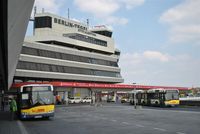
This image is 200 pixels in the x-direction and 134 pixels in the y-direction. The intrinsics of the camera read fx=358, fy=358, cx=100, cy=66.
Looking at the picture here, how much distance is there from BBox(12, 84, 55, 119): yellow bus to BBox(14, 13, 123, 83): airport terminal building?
180 ft

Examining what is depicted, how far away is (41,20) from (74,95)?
24471 millimetres

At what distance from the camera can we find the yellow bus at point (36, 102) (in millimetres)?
27609

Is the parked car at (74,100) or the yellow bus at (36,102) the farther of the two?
the parked car at (74,100)

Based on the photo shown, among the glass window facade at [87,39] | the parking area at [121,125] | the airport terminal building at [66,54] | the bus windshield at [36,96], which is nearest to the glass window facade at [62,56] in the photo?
the airport terminal building at [66,54]

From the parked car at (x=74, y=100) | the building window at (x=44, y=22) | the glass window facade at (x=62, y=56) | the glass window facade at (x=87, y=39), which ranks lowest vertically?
the parked car at (x=74, y=100)

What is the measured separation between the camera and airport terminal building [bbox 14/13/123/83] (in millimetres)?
88000

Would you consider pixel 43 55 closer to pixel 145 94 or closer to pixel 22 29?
pixel 145 94

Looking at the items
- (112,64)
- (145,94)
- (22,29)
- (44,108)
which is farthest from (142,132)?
(112,64)

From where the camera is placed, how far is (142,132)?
52.2 feet

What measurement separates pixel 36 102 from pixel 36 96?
1.70ft

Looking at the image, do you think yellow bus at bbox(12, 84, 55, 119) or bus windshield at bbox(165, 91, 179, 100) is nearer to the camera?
yellow bus at bbox(12, 84, 55, 119)

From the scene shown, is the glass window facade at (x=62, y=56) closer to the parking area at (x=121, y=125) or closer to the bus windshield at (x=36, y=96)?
the bus windshield at (x=36, y=96)

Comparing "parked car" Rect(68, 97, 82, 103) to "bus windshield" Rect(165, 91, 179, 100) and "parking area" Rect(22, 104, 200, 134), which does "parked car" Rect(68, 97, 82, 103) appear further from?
"parking area" Rect(22, 104, 200, 134)

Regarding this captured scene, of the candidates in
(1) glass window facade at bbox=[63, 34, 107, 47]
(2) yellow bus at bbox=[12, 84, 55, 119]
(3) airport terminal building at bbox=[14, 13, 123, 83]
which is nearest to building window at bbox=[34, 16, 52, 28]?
(3) airport terminal building at bbox=[14, 13, 123, 83]
